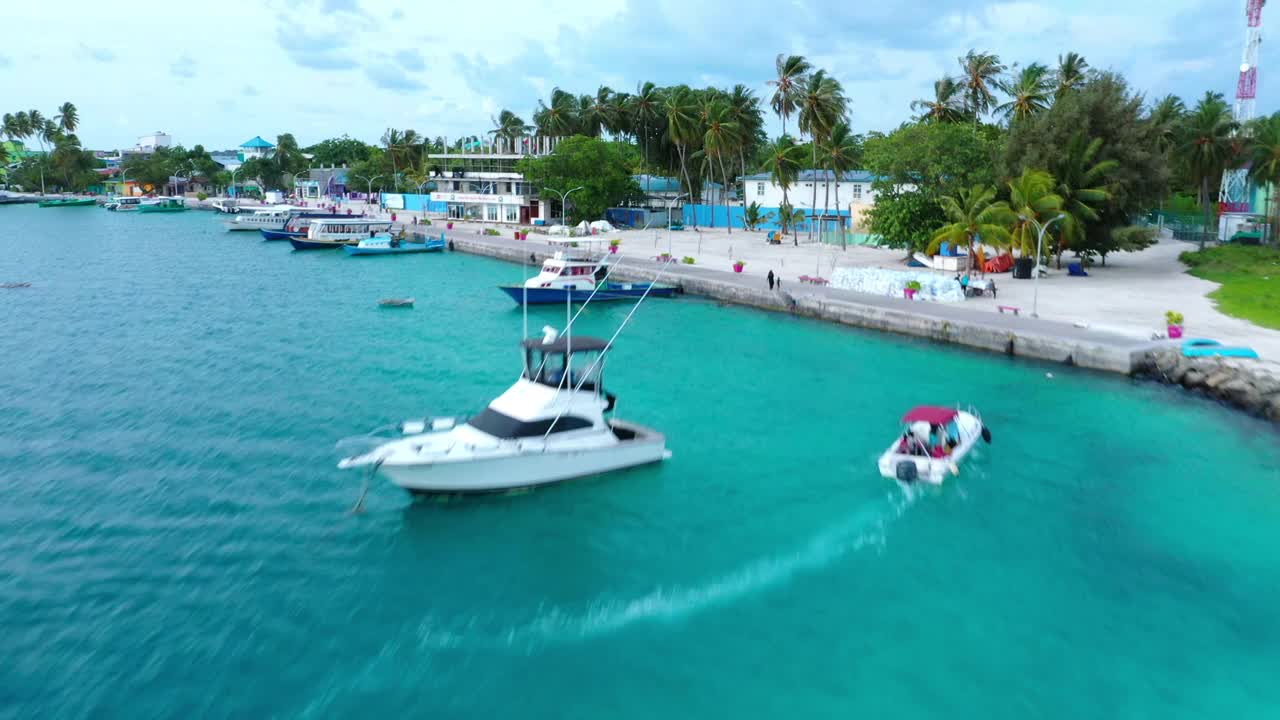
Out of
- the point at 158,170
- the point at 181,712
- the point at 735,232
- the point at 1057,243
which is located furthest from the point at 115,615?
the point at 158,170

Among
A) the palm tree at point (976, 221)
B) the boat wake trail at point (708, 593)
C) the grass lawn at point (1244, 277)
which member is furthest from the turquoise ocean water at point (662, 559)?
the palm tree at point (976, 221)

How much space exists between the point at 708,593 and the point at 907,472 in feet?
23.1

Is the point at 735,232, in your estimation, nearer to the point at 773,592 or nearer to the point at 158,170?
the point at 773,592

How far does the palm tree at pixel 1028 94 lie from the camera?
6244cm

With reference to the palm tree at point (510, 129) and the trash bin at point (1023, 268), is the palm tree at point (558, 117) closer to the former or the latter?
the palm tree at point (510, 129)

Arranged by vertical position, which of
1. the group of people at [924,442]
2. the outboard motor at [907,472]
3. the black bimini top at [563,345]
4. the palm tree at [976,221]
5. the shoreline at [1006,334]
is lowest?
the outboard motor at [907,472]

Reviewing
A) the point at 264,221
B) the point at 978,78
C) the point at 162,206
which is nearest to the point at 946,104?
the point at 978,78

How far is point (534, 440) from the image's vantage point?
1975 cm

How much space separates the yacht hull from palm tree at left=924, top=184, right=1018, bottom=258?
31790 millimetres

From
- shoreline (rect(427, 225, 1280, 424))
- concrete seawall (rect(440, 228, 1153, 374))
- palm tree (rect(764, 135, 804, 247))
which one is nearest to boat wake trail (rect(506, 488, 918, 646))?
shoreline (rect(427, 225, 1280, 424))

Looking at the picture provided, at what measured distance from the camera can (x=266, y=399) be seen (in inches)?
1107

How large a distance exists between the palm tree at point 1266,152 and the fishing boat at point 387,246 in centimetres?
6151

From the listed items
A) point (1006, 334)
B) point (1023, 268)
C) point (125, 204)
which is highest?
point (125, 204)

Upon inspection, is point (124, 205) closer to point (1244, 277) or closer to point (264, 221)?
point (264, 221)
